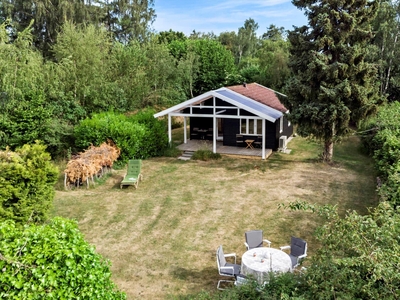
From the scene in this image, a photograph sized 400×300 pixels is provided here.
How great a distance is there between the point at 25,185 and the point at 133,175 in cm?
634

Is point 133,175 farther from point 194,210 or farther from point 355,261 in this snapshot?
point 355,261

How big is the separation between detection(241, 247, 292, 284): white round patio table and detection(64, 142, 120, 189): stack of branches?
29.6 ft

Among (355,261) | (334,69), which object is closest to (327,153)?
(334,69)

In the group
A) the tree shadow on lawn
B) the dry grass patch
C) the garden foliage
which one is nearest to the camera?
the tree shadow on lawn

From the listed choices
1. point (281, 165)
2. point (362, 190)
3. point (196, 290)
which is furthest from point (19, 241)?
point (281, 165)

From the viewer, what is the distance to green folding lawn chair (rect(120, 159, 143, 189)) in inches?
596

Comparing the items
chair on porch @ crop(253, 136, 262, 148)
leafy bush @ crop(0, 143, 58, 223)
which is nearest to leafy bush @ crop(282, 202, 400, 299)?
leafy bush @ crop(0, 143, 58, 223)

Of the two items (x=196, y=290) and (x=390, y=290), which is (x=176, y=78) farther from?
(x=390, y=290)

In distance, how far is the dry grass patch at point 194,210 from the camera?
908 cm

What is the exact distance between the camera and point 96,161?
15.5 m

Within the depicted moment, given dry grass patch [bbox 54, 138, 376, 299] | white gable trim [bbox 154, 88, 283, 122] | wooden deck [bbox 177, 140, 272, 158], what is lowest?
dry grass patch [bbox 54, 138, 376, 299]

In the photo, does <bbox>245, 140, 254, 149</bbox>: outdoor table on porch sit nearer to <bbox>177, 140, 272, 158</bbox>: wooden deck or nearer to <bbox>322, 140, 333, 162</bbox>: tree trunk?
<bbox>177, 140, 272, 158</bbox>: wooden deck

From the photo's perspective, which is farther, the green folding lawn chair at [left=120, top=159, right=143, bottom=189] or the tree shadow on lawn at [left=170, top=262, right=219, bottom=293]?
the green folding lawn chair at [left=120, top=159, right=143, bottom=189]

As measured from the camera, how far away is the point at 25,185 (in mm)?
9773
